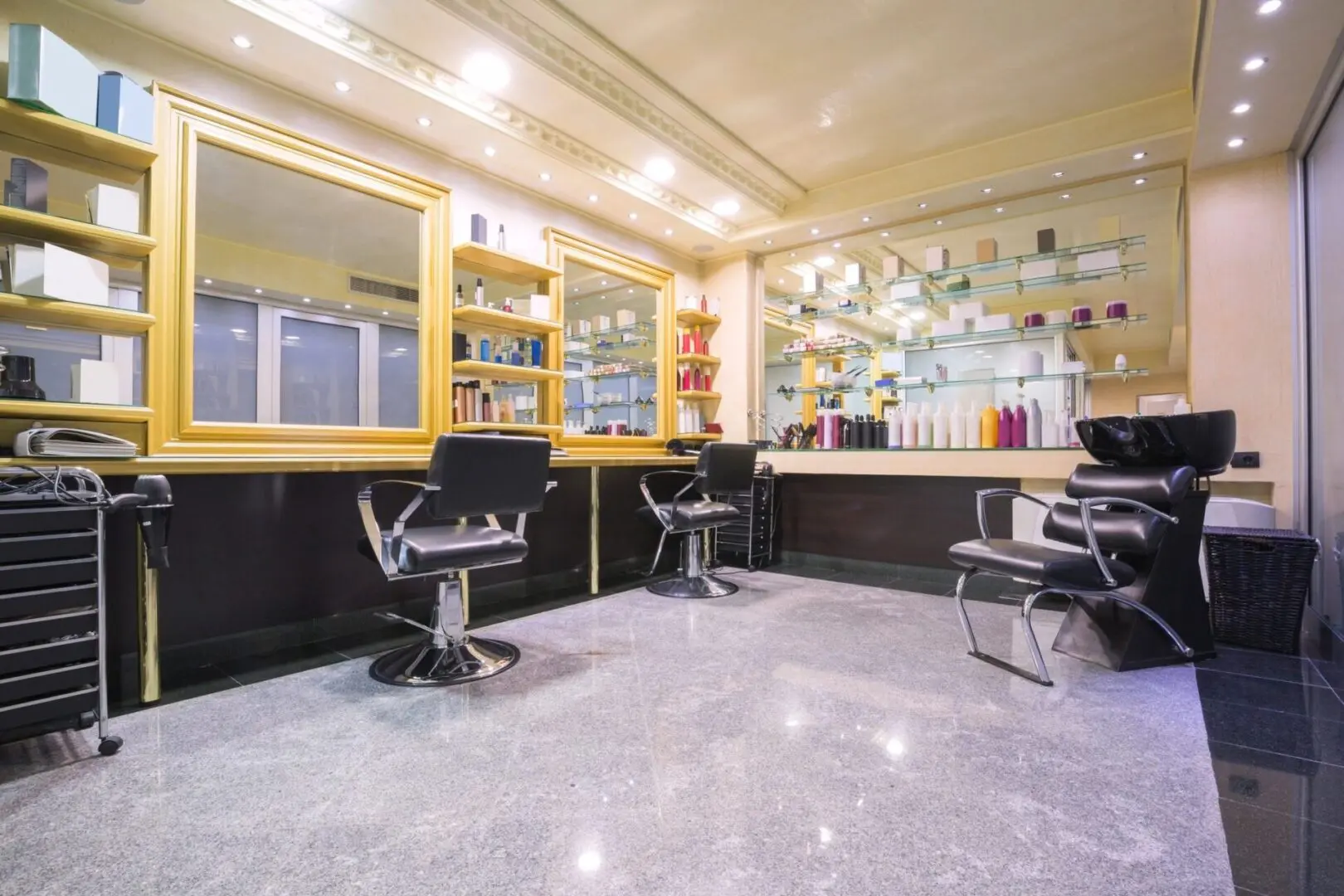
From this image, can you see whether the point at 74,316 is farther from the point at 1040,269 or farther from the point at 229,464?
the point at 1040,269

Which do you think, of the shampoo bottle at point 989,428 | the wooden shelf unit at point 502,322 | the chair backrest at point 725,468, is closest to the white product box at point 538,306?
the wooden shelf unit at point 502,322

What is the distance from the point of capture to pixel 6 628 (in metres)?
1.68

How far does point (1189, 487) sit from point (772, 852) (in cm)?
241

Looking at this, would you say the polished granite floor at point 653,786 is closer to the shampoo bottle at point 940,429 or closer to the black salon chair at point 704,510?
the black salon chair at point 704,510

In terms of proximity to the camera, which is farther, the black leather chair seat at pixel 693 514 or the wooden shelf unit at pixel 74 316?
the black leather chair seat at pixel 693 514

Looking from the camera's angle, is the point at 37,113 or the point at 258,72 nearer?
the point at 37,113

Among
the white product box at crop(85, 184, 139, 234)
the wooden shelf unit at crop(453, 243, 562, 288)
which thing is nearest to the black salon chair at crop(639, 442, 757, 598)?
the wooden shelf unit at crop(453, 243, 562, 288)

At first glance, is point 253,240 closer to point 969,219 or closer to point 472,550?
point 472,550

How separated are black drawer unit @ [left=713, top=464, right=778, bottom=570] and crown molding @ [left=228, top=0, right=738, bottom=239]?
6.93 feet

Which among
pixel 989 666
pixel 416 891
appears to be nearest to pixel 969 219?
pixel 989 666

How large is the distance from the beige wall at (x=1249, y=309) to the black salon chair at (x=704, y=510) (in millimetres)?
2537

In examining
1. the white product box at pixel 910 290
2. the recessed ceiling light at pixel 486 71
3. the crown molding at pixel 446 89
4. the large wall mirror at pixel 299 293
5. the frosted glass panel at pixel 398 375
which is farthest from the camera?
the white product box at pixel 910 290

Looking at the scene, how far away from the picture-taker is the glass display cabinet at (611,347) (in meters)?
4.34

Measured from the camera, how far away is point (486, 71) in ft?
9.92
